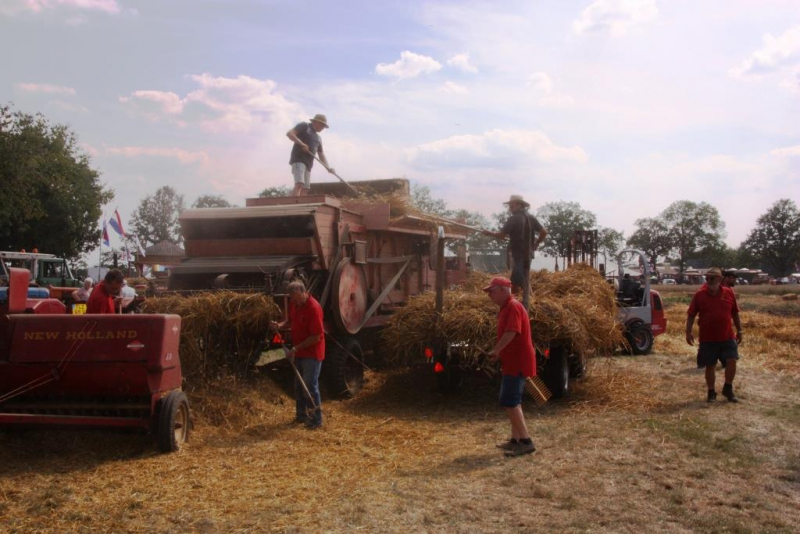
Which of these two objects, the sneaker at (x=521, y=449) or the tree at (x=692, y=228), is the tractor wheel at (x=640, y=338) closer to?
the sneaker at (x=521, y=449)

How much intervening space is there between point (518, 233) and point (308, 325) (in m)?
3.11

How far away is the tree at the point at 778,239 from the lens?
272 feet

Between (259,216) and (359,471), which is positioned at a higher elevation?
(259,216)

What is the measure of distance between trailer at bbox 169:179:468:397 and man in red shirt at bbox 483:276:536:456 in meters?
2.23

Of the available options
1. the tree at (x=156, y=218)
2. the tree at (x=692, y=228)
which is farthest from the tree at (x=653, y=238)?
the tree at (x=156, y=218)

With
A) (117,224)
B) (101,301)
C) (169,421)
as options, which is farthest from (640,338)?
(117,224)

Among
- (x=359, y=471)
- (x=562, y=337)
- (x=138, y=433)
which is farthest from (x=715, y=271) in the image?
(x=138, y=433)

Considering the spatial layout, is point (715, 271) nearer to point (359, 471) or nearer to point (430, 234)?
point (430, 234)

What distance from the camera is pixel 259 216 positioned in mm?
9031

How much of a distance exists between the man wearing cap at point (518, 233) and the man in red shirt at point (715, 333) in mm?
2123

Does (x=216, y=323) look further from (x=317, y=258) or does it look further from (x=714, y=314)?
(x=714, y=314)

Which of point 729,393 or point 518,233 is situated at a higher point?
point 518,233

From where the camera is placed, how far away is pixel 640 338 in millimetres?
13859

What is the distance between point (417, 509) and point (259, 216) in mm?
5280
